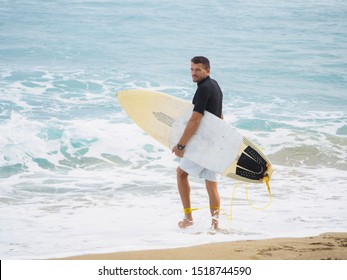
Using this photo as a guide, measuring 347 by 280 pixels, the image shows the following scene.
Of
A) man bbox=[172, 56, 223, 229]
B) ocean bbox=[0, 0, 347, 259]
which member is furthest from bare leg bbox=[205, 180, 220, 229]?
ocean bbox=[0, 0, 347, 259]

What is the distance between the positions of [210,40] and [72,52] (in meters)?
4.75

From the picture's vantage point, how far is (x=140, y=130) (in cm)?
1036

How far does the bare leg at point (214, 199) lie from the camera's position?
5.11 meters

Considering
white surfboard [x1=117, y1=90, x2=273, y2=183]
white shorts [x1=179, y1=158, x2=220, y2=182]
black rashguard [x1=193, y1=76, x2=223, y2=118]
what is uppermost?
black rashguard [x1=193, y1=76, x2=223, y2=118]

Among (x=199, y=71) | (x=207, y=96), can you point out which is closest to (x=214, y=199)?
(x=207, y=96)

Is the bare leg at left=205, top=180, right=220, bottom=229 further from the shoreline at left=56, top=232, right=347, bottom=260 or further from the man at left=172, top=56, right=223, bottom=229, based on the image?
the shoreline at left=56, top=232, right=347, bottom=260

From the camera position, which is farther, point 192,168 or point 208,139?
point 208,139

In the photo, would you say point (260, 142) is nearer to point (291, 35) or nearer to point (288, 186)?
point (288, 186)

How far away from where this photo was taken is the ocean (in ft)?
18.6

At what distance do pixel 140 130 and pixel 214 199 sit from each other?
17.5ft

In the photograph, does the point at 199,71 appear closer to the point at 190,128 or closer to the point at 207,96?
the point at 207,96

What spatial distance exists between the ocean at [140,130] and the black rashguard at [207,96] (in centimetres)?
105

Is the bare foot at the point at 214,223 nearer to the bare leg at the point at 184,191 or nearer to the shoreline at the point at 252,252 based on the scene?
the bare leg at the point at 184,191

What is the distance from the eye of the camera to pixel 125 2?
957 inches
